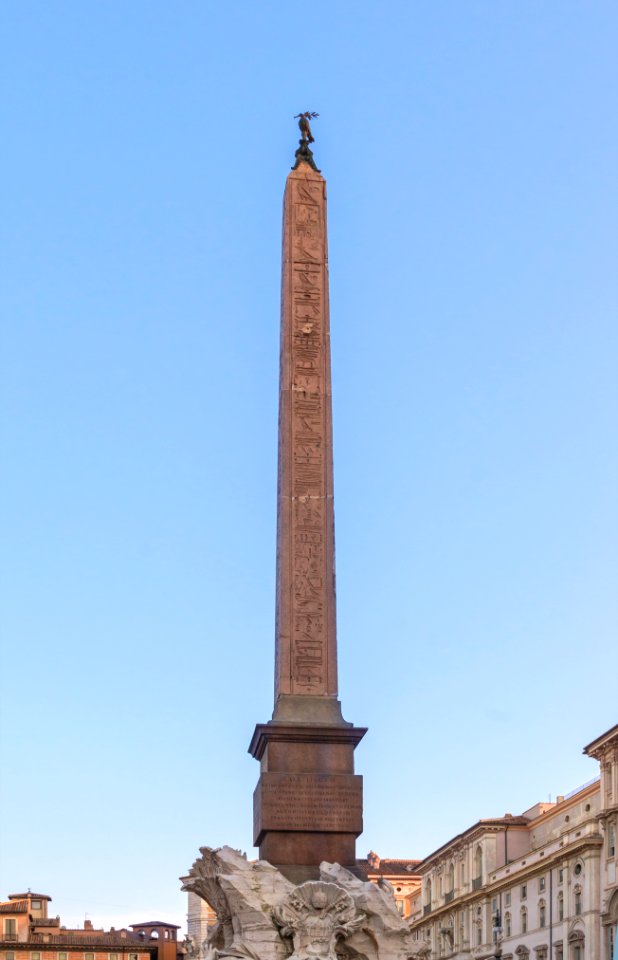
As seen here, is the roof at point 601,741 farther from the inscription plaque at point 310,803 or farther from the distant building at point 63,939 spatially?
the distant building at point 63,939

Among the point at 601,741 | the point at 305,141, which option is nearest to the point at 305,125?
the point at 305,141

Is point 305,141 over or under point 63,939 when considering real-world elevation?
over

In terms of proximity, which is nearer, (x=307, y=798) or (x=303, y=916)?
(x=303, y=916)

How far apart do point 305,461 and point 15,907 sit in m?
79.3

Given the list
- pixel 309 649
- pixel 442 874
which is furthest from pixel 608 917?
pixel 309 649

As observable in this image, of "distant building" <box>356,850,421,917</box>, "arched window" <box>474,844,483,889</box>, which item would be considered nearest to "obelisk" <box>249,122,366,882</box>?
"arched window" <box>474,844,483,889</box>

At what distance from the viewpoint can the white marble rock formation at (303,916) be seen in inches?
615

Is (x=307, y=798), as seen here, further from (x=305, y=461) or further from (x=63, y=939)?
(x=63, y=939)

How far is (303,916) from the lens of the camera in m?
15.7

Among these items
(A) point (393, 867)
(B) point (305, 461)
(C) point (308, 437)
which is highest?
(A) point (393, 867)

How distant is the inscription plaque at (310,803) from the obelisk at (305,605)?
1cm

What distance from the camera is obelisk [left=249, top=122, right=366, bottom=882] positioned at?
55.9ft

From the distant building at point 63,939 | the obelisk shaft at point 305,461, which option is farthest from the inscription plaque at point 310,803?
the distant building at point 63,939

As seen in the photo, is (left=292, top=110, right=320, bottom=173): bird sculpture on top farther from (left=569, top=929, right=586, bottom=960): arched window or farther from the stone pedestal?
(left=569, top=929, right=586, bottom=960): arched window
